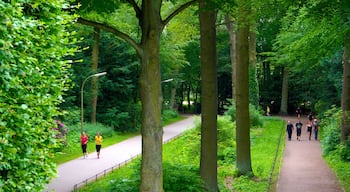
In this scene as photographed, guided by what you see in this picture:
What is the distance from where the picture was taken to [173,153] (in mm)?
25906

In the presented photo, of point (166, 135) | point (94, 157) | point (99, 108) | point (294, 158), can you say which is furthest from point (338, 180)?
point (99, 108)

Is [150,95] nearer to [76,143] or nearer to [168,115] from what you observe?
[76,143]

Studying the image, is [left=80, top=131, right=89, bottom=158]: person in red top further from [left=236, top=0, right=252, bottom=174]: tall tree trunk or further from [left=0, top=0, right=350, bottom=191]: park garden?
[left=236, top=0, right=252, bottom=174]: tall tree trunk

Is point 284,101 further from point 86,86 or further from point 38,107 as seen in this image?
point 38,107

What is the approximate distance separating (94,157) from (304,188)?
42.5 ft

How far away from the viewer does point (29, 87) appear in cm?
431

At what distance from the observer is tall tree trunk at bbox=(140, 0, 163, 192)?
901 centimetres

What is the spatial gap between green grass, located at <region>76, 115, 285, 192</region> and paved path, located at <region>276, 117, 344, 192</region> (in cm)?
44

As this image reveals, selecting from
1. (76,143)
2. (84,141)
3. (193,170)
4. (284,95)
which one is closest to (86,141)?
(84,141)

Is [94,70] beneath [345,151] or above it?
above

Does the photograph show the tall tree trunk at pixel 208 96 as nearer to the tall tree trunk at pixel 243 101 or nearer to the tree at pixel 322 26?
A: the tree at pixel 322 26

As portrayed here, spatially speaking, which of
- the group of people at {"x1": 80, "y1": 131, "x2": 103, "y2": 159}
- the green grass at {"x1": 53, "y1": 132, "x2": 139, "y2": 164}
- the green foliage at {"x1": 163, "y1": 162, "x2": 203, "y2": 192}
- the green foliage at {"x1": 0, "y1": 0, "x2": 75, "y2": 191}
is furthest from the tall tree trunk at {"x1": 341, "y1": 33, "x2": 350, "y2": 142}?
the green foliage at {"x1": 0, "y1": 0, "x2": 75, "y2": 191}

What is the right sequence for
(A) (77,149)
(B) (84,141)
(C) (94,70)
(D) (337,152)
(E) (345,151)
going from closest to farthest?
(E) (345,151), (D) (337,152), (B) (84,141), (A) (77,149), (C) (94,70)

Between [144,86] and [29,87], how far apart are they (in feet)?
15.8
